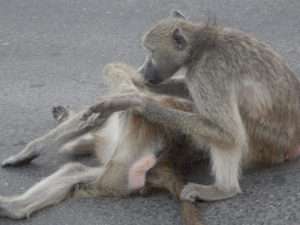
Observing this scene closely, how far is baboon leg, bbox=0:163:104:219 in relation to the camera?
15.0ft

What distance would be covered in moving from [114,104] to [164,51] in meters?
0.60

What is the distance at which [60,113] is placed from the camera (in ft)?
18.6

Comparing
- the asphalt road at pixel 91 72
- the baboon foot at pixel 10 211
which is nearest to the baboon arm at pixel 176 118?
the asphalt road at pixel 91 72

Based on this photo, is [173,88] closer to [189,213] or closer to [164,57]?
[164,57]

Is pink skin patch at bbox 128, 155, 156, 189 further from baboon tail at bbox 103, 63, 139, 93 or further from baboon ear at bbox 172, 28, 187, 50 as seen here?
baboon ear at bbox 172, 28, 187, 50

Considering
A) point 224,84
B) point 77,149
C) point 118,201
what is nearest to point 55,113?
point 77,149

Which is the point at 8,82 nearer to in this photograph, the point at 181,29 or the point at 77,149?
the point at 77,149

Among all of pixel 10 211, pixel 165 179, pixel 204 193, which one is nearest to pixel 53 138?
pixel 10 211

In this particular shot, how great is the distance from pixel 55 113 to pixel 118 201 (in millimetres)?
1307

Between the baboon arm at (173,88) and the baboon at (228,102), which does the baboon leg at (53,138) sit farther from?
the baboon at (228,102)

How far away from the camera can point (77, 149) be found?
5.37 m

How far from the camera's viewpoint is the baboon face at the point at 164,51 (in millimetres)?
4859

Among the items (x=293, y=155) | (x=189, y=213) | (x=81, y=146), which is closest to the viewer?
(x=189, y=213)

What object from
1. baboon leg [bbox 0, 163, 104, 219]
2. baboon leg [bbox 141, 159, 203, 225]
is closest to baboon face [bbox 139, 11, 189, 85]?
baboon leg [bbox 141, 159, 203, 225]
